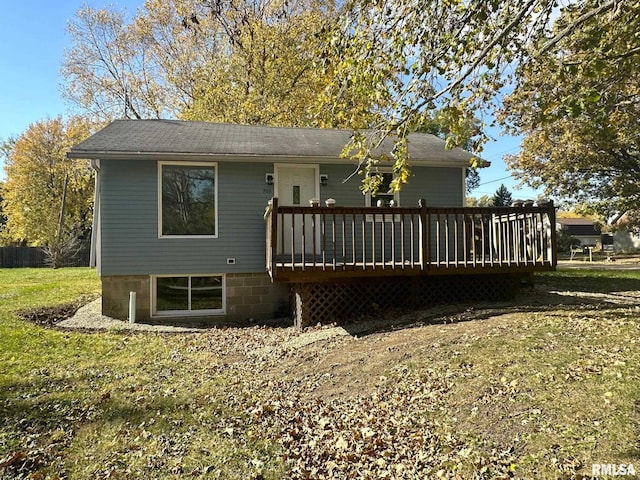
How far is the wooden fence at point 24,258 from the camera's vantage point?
997 inches

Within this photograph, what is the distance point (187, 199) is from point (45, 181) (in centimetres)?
2451

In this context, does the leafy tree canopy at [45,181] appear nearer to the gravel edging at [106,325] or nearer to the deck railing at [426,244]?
the gravel edging at [106,325]

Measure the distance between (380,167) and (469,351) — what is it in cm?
575

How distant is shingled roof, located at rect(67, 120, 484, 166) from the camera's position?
8.30 meters

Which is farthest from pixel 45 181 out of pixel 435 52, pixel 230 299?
pixel 435 52

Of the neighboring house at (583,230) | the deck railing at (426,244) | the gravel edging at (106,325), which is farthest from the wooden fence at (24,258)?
the neighboring house at (583,230)

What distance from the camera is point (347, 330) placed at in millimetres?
6660

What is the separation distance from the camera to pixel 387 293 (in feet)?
25.7

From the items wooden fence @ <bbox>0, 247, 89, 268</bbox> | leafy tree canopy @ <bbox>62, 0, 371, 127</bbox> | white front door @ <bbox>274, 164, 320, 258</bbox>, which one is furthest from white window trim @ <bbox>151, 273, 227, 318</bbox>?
wooden fence @ <bbox>0, 247, 89, 268</bbox>

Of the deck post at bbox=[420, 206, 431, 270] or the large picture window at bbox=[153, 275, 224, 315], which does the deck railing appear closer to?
the deck post at bbox=[420, 206, 431, 270]

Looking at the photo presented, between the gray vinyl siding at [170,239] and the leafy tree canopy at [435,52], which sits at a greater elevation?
the leafy tree canopy at [435,52]

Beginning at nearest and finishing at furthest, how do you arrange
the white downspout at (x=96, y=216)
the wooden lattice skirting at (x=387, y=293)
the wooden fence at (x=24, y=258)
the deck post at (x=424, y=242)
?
the deck post at (x=424, y=242) < the wooden lattice skirting at (x=387, y=293) < the white downspout at (x=96, y=216) < the wooden fence at (x=24, y=258)

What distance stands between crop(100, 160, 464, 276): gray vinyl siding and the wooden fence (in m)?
19.9

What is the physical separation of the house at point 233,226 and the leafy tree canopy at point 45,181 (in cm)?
2113
